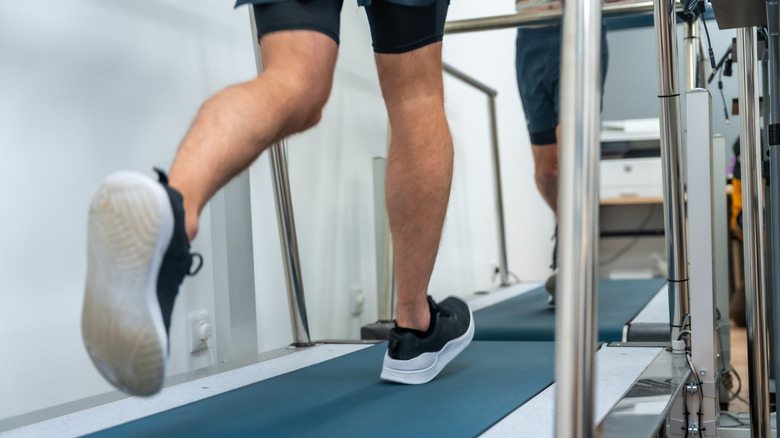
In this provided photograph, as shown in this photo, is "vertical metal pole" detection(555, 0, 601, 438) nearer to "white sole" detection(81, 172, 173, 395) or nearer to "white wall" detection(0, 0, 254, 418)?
"white sole" detection(81, 172, 173, 395)

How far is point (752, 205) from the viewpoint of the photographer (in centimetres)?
149

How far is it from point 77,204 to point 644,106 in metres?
4.17

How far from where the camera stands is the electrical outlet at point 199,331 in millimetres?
1607

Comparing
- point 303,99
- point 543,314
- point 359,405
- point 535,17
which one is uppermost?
point 535,17

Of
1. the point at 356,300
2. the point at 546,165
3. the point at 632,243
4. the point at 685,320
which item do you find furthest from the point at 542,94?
the point at 632,243

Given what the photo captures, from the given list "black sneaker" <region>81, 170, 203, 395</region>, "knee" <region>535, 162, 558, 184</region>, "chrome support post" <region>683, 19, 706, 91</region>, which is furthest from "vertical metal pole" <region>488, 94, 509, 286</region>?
"black sneaker" <region>81, 170, 203, 395</region>

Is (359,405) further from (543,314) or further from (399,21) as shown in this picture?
(543,314)

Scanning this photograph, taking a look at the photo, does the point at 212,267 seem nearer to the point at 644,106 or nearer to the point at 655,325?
the point at 655,325

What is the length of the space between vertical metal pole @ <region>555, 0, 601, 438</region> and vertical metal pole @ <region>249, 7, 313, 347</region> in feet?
3.92

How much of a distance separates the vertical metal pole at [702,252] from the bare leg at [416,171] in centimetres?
42

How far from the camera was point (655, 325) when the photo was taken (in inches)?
69.3

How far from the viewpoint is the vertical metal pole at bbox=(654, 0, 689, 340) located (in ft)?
4.43

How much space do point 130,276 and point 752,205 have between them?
126 centimetres

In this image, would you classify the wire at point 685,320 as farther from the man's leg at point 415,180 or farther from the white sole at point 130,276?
the white sole at point 130,276
